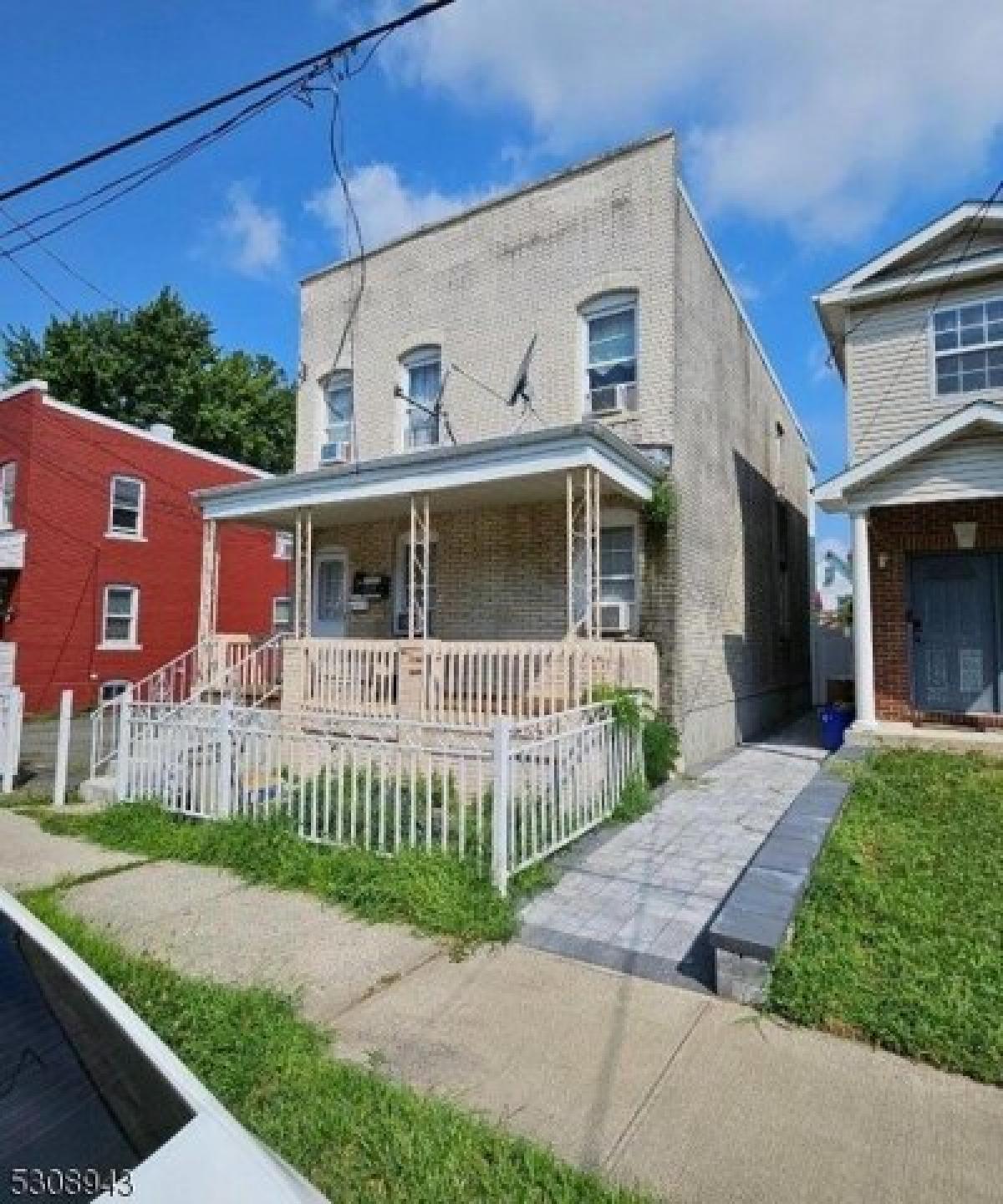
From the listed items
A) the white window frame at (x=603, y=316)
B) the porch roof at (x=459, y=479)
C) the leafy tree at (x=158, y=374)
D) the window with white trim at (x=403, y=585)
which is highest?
the leafy tree at (x=158, y=374)

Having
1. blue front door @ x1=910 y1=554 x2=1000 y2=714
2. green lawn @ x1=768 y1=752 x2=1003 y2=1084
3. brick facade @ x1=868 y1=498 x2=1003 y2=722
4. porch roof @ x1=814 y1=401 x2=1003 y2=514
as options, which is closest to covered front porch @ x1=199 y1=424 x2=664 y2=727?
porch roof @ x1=814 y1=401 x2=1003 y2=514

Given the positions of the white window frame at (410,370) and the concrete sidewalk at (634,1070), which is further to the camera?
the white window frame at (410,370)

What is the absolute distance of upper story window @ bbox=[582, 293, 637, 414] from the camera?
A: 37.4ft

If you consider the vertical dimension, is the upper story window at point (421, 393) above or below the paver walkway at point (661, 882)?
above

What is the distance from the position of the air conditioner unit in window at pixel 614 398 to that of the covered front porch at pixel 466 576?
1345mm

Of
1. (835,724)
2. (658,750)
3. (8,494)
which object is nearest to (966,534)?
(835,724)

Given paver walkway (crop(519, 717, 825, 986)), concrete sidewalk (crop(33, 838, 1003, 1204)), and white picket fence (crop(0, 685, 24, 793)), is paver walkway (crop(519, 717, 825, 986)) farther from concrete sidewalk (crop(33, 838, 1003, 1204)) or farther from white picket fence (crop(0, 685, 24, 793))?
white picket fence (crop(0, 685, 24, 793))

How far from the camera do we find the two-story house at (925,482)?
10109mm

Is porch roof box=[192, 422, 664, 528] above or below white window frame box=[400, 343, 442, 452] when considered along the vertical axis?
below

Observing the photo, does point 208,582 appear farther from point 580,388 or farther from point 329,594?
point 580,388

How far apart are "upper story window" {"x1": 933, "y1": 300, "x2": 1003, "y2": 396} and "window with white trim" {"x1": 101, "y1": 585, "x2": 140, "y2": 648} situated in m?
19.4

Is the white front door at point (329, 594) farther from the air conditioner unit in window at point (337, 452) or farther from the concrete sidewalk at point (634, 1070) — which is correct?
the concrete sidewalk at point (634, 1070)

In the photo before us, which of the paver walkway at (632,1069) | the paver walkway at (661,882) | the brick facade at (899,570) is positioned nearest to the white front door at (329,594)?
the paver walkway at (661,882)

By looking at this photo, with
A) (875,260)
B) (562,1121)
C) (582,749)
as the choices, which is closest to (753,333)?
(875,260)
